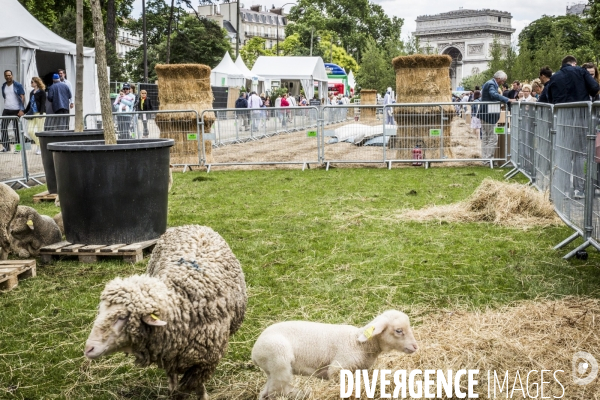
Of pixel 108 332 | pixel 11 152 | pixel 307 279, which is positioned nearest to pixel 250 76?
pixel 11 152

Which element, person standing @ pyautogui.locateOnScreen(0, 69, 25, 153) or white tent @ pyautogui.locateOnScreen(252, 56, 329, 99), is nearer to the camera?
person standing @ pyautogui.locateOnScreen(0, 69, 25, 153)

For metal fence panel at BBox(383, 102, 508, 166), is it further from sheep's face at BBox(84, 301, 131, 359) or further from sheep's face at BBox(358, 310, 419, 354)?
sheep's face at BBox(84, 301, 131, 359)

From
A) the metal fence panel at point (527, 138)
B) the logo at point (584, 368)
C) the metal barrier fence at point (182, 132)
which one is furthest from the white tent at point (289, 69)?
the logo at point (584, 368)

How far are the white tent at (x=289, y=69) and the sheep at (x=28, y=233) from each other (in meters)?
35.3

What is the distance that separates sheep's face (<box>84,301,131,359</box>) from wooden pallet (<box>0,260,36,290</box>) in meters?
3.24

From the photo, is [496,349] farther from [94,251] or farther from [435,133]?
[435,133]

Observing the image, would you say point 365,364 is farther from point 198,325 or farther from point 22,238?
point 22,238

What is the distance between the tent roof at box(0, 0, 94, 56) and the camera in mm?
19203

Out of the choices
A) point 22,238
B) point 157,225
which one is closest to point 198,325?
point 157,225

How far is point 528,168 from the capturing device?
11.8 m

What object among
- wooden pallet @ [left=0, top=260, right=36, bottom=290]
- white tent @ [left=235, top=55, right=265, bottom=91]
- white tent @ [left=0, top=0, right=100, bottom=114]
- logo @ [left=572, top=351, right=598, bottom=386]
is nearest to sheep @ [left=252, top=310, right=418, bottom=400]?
logo @ [left=572, top=351, right=598, bottom=386]

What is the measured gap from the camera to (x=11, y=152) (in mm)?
12758

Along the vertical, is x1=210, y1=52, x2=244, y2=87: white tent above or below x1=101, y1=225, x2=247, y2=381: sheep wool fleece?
above

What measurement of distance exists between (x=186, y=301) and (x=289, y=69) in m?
40.1
